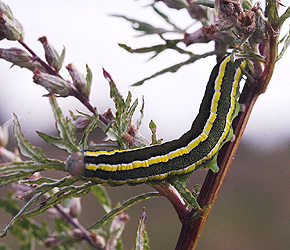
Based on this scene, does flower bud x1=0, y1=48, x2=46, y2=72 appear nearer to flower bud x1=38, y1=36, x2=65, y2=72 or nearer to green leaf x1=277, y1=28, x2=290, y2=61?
flower bud x1=38, y1=36, x2=65, y2=72

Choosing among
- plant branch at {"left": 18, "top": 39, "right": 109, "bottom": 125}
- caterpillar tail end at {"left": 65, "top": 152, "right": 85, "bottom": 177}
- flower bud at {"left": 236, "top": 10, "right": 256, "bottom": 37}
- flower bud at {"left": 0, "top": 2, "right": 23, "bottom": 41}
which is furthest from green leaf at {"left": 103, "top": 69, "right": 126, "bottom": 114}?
flower bud at {"left": 236, "top": 10, "right": 256, "bottom": 37}

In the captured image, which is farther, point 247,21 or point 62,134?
point 62,134

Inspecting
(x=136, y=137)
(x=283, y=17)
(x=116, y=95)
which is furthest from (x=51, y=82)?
(x=283, y=17)

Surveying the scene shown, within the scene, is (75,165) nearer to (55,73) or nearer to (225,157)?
(55,73)

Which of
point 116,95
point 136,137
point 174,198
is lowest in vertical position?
point 174,198

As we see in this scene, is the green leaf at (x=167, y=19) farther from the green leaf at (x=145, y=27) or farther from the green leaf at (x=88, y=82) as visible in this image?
the green leaf at (x=88, y=82)

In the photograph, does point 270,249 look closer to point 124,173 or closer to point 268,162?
point 268,162
